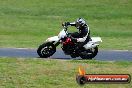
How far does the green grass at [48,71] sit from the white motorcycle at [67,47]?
2.46 metres

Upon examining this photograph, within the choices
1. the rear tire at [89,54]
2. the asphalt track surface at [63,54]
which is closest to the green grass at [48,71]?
the rear tire at [89,54]

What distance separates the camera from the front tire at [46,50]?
2012cm

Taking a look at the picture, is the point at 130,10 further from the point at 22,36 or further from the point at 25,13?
the point at 22,36

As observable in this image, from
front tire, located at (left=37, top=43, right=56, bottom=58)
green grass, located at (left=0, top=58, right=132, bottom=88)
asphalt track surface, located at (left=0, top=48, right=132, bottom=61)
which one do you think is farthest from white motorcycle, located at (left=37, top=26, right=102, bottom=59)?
green grass, located at (left=0, top=58, right=132, bottom=88)

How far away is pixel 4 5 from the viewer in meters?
49.8

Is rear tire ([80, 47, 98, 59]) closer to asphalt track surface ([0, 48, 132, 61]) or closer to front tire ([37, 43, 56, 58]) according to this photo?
asphalt track surface ([0, 48, 132, 61])

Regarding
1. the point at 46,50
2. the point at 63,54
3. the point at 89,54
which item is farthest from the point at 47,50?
the point at 63,54

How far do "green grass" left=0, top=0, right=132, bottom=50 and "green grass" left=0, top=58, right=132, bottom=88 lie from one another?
567 inches

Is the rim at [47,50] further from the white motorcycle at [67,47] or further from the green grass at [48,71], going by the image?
the green grass at [48,71]

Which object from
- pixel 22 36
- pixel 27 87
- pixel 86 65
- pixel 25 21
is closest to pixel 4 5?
pixel 25 21

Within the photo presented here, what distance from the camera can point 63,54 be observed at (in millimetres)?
22250

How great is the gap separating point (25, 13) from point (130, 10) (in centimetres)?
1109

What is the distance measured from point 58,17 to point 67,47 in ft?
80.8

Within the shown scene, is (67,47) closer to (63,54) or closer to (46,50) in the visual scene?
(46,50)
